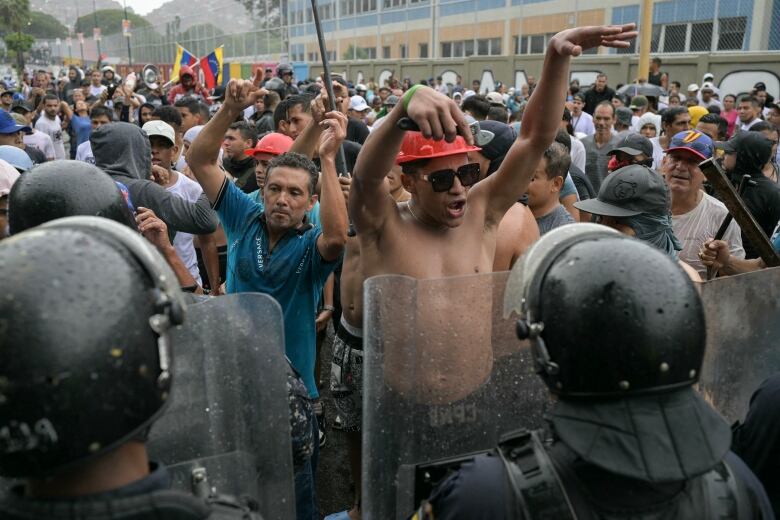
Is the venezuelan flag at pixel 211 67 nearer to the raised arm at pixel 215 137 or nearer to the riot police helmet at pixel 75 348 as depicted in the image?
the raised arm at pixel 215 137

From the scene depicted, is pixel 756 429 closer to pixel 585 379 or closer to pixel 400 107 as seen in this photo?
pixel 585 379

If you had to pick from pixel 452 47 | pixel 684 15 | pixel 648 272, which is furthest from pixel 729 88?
pixel 648 272

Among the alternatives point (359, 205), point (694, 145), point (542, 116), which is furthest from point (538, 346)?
point (694, 145)

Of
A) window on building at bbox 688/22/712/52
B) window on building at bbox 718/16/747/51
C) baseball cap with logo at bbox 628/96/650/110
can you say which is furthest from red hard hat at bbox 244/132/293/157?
window on building at bbox 688/22/712/52

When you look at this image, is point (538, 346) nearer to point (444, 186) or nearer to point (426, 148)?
point (444, 186)

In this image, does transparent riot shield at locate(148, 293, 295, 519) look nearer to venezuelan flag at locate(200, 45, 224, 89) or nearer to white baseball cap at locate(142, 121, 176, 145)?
white baseball cap at locate(142, 121, 176, 145)

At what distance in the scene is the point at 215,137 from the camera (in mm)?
3180

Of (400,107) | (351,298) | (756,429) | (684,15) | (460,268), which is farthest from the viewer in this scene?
(684,15)

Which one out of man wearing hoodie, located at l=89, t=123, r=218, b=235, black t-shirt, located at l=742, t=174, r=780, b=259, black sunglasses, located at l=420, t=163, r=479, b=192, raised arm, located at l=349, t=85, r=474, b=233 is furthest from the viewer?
black t-shirt, located at l=742, t=174, r=780, b=259

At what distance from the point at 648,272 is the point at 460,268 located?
1.56 metres

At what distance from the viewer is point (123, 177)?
4.04 m

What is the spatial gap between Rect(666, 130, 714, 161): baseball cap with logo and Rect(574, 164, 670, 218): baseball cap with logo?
1.12 meters

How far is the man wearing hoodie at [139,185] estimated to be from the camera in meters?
4.04

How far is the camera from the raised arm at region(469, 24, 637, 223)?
2.46 meters
